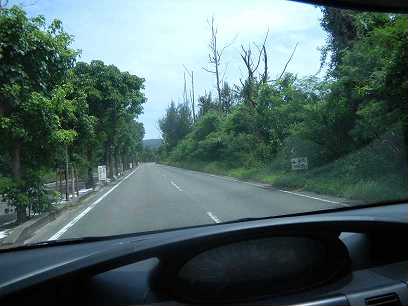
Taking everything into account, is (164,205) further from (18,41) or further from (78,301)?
(78,301)

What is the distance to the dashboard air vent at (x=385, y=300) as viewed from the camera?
2.25 m

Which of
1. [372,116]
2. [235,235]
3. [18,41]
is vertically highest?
[18,41]

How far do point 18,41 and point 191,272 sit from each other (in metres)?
9.87

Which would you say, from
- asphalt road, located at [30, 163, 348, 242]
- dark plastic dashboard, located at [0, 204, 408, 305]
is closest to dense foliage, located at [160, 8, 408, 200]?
asphalt road, located at [30, 163, 348, 242]

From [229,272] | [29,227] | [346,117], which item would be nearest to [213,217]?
[29,227]

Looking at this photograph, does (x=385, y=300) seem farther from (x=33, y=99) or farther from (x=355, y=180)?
(x=355, y=180)

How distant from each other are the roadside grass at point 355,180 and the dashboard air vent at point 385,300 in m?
9.52

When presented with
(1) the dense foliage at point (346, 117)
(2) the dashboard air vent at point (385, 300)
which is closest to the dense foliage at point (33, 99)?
(1) the dense foliage at point (346, 117)

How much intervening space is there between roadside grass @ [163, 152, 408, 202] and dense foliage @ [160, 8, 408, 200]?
1.2 inches

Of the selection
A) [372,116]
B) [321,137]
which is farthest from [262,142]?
[372,116]

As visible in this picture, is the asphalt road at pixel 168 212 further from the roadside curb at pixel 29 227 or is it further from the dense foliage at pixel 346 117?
the dense foliage at pixel 346 117

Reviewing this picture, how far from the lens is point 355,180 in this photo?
16.7 meters

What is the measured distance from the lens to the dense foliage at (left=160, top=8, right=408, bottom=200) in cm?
1500

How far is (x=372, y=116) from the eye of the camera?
647 inches
